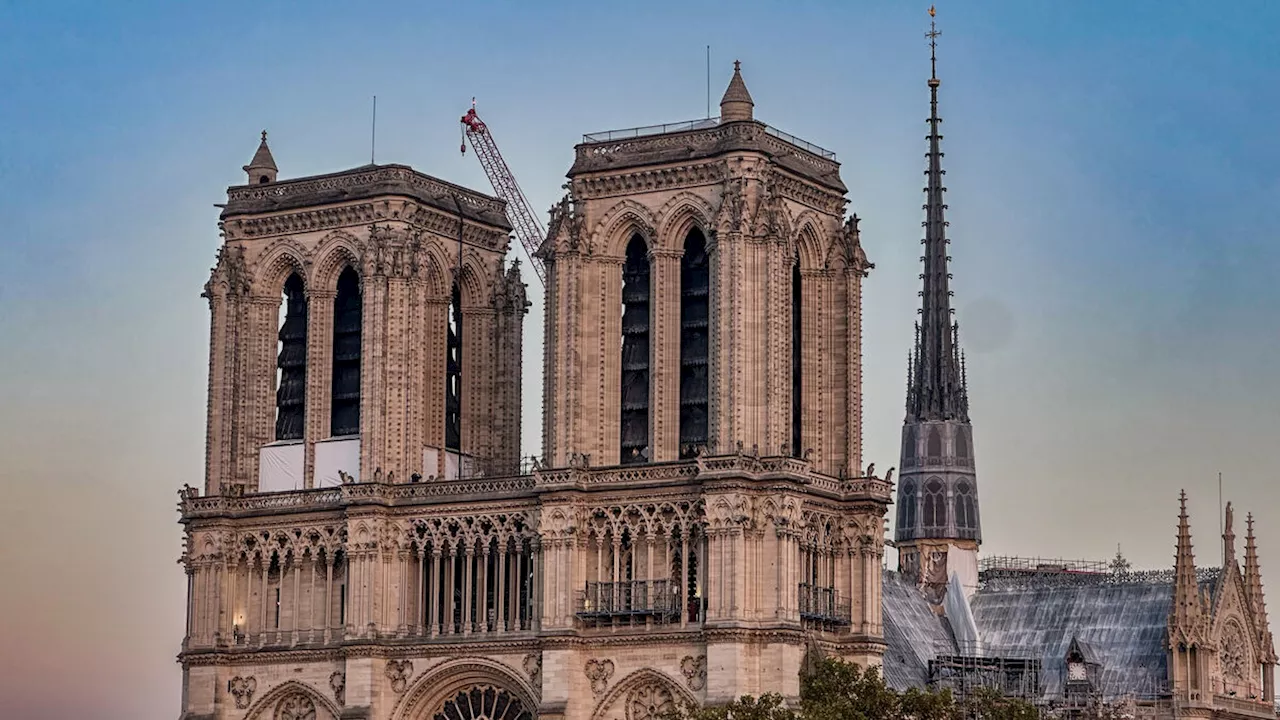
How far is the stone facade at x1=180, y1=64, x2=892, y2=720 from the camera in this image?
111 metres

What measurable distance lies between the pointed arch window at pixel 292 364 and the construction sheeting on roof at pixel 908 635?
3049 centimetres

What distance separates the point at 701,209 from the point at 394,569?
793 inches

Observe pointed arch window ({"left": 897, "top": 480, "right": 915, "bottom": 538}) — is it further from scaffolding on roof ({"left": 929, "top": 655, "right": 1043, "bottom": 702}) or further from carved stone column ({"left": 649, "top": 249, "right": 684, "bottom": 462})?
carved stone column ({"left": 649, "top": 249, "right": 684, "bottom": 462})

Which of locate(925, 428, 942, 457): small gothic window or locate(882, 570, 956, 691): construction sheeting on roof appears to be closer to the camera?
locate(882, 570, 956, 691): construction sheeting on roof

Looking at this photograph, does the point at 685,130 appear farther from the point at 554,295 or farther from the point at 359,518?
the point at 359,518

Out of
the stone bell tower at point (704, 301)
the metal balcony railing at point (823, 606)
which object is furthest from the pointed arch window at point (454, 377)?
the metal balcony railing at point (823, 606)

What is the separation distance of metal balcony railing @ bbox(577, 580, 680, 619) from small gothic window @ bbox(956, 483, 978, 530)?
54.5m

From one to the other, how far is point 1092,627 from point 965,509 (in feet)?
61.1

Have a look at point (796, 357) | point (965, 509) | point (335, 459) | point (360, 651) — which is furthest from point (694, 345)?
point (965, 509)

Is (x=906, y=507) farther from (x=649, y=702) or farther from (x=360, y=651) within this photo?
(x=649, y=702)

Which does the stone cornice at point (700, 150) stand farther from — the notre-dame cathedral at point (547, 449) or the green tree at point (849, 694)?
the green tree at point (849, 694)

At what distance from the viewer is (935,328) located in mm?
172375

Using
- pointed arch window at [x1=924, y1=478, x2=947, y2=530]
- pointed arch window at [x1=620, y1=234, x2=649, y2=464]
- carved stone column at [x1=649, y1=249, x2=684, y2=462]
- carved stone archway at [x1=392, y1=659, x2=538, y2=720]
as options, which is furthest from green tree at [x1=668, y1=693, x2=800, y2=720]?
pointed arch window at [x1=924, y1=478, x2=947, y2=530]

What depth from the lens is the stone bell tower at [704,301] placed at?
111688mm
